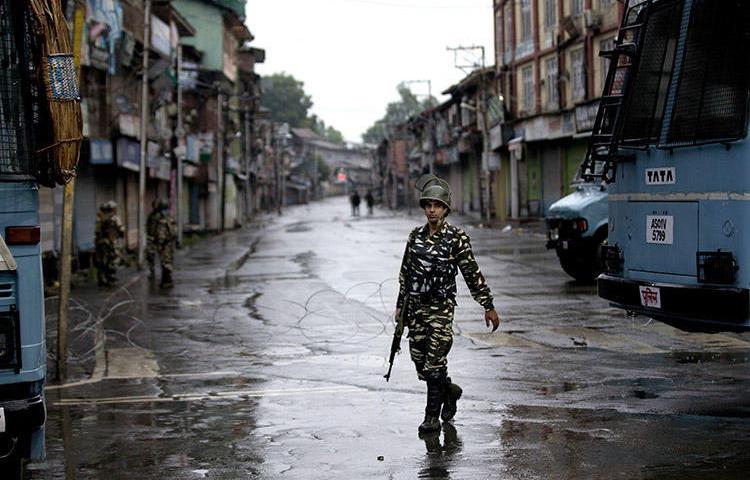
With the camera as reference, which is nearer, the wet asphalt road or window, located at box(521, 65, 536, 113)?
the wet asphalt road

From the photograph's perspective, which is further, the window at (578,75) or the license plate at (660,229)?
the window at (578,75)

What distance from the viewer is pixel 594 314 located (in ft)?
49.3

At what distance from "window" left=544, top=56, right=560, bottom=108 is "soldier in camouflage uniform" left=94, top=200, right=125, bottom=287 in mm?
28612

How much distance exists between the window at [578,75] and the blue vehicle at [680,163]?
115ft

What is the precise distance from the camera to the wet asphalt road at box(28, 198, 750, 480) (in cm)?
718

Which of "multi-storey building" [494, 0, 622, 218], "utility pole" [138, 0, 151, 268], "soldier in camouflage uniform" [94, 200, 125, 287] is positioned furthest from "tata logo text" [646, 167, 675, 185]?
"multi-storey building" [494, 0, 622, 218]

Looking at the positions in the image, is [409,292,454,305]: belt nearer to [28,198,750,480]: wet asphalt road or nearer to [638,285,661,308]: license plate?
[28,198,750,480]: wet asphalt road

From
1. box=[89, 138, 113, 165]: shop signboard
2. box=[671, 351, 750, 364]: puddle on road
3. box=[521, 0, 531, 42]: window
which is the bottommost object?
box=[671, 351, 750, 364]: puddle on road

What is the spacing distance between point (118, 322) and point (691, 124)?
397 inches

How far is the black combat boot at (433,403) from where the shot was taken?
798 centimetres

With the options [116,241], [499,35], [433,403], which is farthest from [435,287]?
[499,35]

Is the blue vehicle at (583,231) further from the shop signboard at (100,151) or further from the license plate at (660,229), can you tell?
the shop signboard at (100,151)

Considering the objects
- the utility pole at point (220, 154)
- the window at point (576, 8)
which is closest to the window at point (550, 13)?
the window at point (576, 8)

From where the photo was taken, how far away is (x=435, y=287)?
8.16 meters
